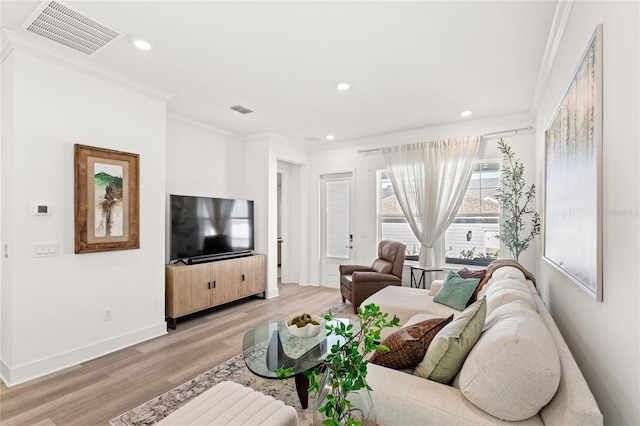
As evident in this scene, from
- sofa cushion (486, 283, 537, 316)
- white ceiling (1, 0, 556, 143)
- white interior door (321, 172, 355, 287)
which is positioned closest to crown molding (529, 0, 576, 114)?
white ceiling (1, 0, 556, 143)

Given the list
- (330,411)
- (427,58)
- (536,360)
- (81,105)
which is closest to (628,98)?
(536,360)

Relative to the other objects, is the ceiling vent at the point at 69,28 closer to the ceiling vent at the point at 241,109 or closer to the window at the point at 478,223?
the ceiling vent at the point at 241,109

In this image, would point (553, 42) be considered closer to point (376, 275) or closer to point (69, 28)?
point (376, 275)

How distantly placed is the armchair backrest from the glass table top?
88.8 inches

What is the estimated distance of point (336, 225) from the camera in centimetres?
592

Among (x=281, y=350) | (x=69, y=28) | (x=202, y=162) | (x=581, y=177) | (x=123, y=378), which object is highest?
(x=69, y=28)

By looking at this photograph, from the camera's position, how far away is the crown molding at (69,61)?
2.45 meters

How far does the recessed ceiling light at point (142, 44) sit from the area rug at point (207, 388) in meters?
2.79

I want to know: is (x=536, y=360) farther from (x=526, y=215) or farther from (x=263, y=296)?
(x=263, y=296)

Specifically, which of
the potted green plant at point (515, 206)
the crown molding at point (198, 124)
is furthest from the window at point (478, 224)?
the crown molding at point (198, 124)

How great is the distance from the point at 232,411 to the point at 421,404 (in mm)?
830

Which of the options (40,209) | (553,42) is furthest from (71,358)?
(553,42)

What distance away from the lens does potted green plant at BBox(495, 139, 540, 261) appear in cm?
378

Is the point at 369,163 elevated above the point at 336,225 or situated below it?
above
